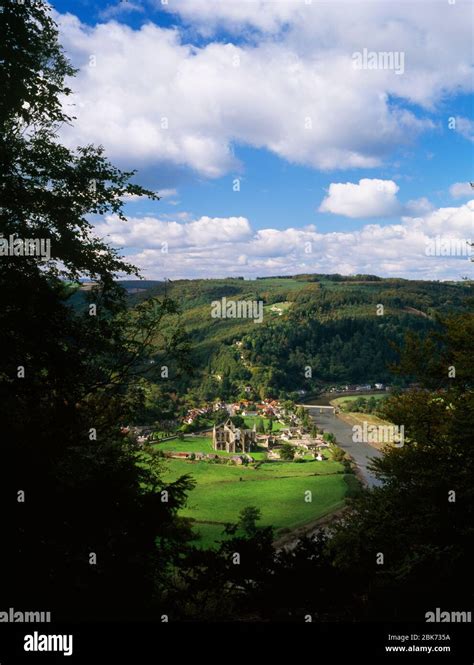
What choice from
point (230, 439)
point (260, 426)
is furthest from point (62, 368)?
point (260, 426)

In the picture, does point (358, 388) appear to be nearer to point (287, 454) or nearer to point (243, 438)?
point (243, 438)

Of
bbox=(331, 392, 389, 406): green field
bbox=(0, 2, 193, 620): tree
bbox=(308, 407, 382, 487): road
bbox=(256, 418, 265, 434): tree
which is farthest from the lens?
bbox=(331, 392, 389, 406): green field

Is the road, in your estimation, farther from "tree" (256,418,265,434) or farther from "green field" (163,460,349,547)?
"tree" (256,418,265,434)

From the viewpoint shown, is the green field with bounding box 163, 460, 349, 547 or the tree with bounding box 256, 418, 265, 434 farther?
the tree with bounding box 256, 418, 265, 434

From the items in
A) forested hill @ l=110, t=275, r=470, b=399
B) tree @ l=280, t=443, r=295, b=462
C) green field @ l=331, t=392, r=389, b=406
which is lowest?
tree @ l=280, t=443, r=295, b=462

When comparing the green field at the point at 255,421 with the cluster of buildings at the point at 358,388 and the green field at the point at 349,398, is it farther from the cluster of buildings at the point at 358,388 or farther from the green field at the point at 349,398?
the cluster of buildings at the point at 358,388

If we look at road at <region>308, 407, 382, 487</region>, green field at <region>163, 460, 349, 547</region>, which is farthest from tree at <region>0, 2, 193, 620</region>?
road at <region>308, 407, 382, 487</region>

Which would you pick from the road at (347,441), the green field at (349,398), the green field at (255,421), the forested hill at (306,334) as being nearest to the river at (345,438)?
the road at (347,441)
